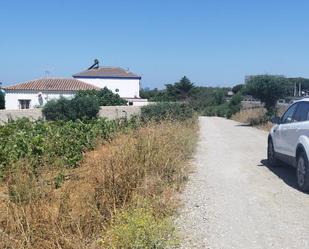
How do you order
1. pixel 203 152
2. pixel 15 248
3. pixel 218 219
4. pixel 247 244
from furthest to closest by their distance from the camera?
pixel 203 152 → pixel 218 219 → pixel 247 244 → pixel 15 248

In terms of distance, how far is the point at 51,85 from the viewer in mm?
70312

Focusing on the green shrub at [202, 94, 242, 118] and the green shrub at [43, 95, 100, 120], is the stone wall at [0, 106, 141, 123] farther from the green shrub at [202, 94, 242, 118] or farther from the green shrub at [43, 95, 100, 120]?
the green shrub at [202, 94, 242, 118]

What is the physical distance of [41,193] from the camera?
652cm

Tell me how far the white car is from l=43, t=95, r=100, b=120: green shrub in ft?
98.4

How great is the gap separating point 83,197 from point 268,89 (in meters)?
33.4

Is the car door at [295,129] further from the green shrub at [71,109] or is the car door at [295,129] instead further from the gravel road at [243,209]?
the green shrub at [71,109]

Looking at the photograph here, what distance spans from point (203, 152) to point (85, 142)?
4.41 metres

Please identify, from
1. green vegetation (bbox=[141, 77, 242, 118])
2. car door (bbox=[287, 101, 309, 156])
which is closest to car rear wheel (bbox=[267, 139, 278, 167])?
car door (bbox=[287, 101, 309, 156])

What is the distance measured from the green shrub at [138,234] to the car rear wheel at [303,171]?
4471 millimetres

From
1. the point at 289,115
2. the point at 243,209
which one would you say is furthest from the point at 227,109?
the point at 243,209

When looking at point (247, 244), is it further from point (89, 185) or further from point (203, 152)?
point (203, 152)

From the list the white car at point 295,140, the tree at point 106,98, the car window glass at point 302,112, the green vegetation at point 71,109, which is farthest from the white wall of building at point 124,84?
the car window glass at point 302,112

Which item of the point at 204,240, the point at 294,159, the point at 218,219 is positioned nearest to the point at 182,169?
the point at 294,159

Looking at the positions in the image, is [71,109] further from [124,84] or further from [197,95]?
[197,95]
